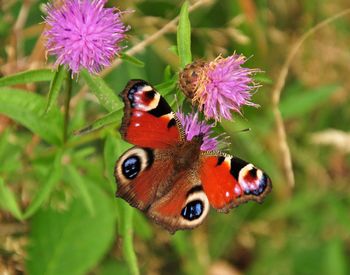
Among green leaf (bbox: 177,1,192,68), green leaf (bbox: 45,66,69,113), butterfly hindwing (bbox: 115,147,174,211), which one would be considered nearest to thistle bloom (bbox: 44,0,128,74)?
green leaf (bbox: 45,66,69,113)

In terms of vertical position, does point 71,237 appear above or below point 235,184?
Answer: below

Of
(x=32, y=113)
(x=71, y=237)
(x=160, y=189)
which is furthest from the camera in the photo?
(x=71, y=237)

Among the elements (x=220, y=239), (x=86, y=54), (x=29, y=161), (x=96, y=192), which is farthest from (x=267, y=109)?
(x=86, y=54)

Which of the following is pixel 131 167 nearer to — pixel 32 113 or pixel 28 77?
pixel 28 77

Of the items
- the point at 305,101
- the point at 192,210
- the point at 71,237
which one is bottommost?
the point at 71,237

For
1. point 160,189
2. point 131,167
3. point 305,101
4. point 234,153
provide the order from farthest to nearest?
point 234,153, point 305,101, point 160,189, point 131,167

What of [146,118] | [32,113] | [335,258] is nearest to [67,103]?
[32,113]

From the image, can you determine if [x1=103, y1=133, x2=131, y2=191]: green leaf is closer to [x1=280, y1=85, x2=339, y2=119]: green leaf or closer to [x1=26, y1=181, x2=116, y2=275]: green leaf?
[x1=26, y1=181, x2=116, y2=275]: green leaf
